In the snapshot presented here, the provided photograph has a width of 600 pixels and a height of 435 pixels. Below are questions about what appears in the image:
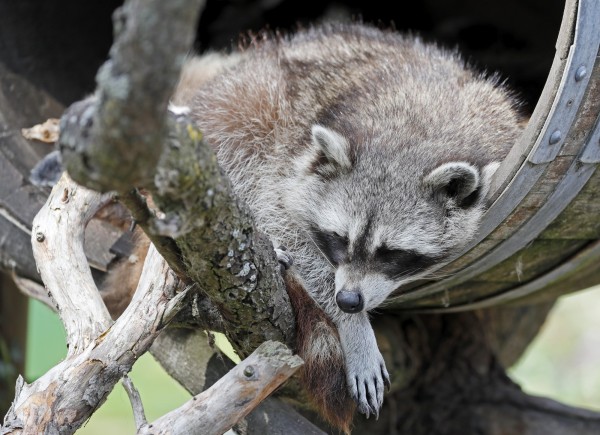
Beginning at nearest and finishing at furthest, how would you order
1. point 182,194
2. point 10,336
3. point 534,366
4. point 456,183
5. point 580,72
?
point 182,194 < point 580,72 < point 456,183 < point 10,336 < point 534,366

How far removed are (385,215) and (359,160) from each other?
0.28 metres

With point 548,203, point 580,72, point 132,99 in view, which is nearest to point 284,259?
point 548,203

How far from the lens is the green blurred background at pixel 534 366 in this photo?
6.23 m

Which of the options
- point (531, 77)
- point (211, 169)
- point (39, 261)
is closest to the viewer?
point (211, 169)

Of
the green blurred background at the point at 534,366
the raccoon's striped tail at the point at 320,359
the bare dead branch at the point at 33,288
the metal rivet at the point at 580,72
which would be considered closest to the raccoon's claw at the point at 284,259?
the raccoon's striped tail at the point at 320,359

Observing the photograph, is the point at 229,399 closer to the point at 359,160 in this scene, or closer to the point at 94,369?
the point at 94,369

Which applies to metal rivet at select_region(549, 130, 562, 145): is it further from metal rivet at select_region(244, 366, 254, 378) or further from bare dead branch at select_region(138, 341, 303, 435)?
metal rivet at select_region(244, 366, 254, 378)

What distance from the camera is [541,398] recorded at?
4.98 metres

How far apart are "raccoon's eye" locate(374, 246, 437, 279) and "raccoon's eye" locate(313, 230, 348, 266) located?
0.15 m

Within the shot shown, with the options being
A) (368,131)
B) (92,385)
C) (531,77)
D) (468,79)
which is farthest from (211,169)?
(531,77)

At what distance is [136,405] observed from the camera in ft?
8.56

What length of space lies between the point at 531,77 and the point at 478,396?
2.92 meters

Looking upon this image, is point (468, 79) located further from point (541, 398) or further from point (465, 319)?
point (541, 398)

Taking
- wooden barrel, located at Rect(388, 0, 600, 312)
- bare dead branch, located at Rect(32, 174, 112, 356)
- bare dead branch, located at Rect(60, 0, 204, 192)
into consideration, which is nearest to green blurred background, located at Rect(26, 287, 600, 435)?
wooden barrel, located at Rect(388, 0, 600, 312)
